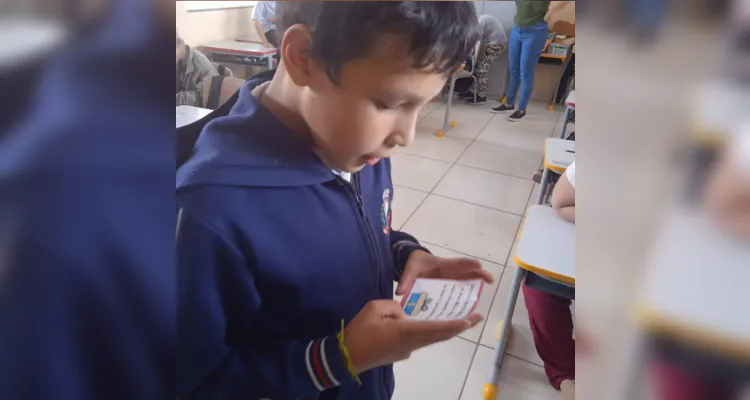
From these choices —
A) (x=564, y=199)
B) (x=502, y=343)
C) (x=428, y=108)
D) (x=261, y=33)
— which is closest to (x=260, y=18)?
(x=261, y=33)

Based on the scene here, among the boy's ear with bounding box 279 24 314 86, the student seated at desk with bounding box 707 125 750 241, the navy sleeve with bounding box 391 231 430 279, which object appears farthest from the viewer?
the navy sleeve with bounding box 391 231 430 279

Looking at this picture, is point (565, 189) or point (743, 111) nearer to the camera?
point (743, 111)

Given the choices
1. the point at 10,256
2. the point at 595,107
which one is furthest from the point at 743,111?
the point at 10,256

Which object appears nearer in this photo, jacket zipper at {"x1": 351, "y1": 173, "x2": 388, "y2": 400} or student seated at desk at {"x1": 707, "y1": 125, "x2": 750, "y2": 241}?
student seated at desk at {"x1": 707, "y1": 125, "x2": 750, "y2": 241}

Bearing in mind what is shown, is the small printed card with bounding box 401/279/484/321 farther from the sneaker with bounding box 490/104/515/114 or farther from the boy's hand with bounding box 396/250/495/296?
the sneaker with bounding box 490/104/515/114

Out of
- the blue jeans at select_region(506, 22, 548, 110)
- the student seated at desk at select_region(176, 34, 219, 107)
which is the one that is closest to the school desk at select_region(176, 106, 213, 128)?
the student seated at desk at select_region(176, 34, 219, 107)

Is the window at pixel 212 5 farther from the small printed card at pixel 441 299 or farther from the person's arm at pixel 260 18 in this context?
the small printed card at pixel 441 299

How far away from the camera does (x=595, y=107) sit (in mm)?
207

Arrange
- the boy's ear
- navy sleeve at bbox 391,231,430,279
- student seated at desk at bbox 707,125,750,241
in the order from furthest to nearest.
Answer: navy sleeve at bbox 391,231,430,279 → the boy's ear → student seated at desk at bbox 707,125,750,241

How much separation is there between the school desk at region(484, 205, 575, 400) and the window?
10.2 inches

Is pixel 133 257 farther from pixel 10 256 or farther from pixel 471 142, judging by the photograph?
pixel 471 142

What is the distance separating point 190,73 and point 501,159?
278 millimetres

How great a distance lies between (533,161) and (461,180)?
0.07m

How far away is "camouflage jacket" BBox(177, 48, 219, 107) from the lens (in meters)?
0.31
